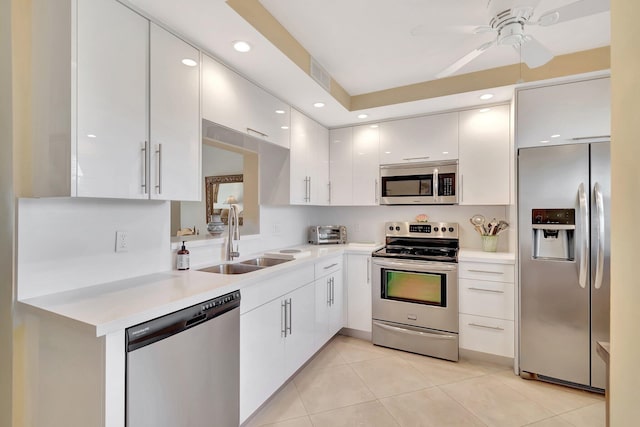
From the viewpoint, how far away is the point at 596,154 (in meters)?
2.16

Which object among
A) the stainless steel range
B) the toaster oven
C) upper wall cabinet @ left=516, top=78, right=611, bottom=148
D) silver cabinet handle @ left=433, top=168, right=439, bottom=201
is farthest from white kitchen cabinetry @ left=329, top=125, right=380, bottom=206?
upper wall cabinet @ left=516, top=78, right=611, bottom=148

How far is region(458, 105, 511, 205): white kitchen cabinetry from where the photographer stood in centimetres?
279

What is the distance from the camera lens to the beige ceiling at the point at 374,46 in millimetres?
1674

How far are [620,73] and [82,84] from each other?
1746mm

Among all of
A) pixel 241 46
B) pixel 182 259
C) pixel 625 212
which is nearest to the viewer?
pixel 625 212

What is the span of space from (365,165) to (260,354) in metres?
2.27

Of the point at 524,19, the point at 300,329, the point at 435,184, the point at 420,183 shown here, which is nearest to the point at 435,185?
the point at 435,184

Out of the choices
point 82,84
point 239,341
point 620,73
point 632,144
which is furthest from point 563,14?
point 239,341

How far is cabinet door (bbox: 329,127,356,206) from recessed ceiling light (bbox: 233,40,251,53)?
5.92 ft

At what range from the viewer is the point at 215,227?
2365mm

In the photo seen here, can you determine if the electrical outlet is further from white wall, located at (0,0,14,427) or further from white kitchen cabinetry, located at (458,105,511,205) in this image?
white kitchen cabinetry, located at (458,105,511,205)

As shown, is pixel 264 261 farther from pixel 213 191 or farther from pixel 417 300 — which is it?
pixel 417 300

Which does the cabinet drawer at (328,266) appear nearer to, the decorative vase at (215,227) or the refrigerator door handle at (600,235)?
the decorative vase at (215,227)

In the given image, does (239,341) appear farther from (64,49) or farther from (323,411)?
(64,49)
